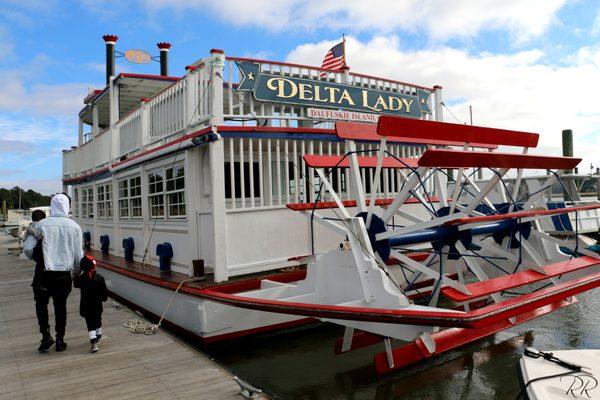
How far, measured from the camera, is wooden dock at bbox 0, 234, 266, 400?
3868mm

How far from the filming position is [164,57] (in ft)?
40.7

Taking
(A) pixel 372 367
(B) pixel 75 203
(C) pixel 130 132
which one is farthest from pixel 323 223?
(B) pixel 75 203

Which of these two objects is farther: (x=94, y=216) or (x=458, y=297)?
(x=94, y=216)

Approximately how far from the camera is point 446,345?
4.65m

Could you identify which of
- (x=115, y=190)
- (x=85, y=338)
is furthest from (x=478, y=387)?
(x=115, y=190)

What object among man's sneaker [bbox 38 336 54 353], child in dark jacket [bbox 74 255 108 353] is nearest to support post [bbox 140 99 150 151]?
child in dark jacket [bbox 74 255 108 353]

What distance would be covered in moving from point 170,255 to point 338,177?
2832mm

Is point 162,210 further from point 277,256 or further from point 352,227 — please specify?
point 352,227

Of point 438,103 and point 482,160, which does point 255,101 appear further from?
point 438,103

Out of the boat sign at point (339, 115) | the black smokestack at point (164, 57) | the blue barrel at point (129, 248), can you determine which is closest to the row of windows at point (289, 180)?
the boat sign at point (339, 115)

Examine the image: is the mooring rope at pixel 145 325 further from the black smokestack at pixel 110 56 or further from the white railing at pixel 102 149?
the black smokestack at pixel 110 56

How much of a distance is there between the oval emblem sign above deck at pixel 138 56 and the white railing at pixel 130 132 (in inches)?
72.1

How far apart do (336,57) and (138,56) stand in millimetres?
4815

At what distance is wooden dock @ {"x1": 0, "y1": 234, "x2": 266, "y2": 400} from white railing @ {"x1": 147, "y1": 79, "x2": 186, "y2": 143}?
9.32ft
